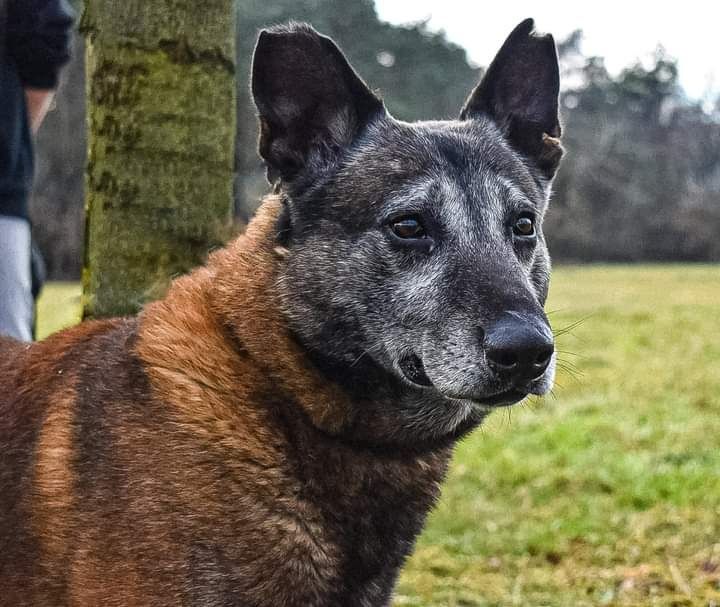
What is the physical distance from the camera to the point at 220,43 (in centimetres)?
375

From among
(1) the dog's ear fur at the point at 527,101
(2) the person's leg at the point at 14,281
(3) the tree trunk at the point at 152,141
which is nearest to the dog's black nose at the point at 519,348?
(1) the dog's ear fur at the point at 527,101

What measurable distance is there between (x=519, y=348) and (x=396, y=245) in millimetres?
→ 577

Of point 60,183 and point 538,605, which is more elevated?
point 538,605

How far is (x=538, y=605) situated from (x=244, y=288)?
207 cm

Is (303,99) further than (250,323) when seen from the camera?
Yes

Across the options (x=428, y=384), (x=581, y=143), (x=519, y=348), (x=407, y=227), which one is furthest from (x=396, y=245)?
(x=581, y=143)

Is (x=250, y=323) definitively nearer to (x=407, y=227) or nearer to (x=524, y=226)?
(x=407, y=227)

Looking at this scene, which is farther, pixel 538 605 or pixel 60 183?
pixel 60 183

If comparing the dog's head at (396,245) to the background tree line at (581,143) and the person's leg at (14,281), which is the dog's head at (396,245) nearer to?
the person's leg at (14,281)

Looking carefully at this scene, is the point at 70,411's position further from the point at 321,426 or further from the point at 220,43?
the point at 220,43

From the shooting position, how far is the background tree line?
2766cm

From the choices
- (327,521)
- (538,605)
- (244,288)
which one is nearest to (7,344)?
(244,288)

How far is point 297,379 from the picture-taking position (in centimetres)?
270

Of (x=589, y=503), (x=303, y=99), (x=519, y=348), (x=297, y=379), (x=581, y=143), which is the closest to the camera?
(x=519, y=348)
